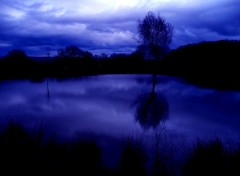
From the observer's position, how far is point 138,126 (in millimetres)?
12609

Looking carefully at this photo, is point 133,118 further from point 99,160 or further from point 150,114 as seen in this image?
point 99,160

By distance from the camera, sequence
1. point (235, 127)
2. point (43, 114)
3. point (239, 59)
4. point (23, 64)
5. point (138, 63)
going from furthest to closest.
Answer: point (138, 63) → point (23, 64) → point (239, 59) → point (43, 114) → point (235, 127)

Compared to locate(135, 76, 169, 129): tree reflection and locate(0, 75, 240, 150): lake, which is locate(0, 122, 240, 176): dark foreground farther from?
locate(135, 76, 169, 129): tree reflection

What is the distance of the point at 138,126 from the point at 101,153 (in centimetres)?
413

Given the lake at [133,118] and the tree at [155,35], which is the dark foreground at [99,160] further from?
the tree at [155,35]

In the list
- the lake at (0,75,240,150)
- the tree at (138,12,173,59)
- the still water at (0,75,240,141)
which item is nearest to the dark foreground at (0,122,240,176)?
the lake at (0,75,240,150)

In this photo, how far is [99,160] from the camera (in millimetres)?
8367

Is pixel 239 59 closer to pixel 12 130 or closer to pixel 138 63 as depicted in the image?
pixel 138 63

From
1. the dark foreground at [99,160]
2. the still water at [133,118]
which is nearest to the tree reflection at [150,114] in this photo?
the still water at [133,118]

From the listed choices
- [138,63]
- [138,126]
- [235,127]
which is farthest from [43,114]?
[138,63]

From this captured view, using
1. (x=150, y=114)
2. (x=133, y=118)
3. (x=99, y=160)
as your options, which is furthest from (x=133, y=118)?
(x=99, y=160)

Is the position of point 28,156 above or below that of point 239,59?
below

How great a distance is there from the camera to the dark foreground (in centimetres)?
730

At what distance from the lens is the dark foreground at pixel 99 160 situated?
730cm
